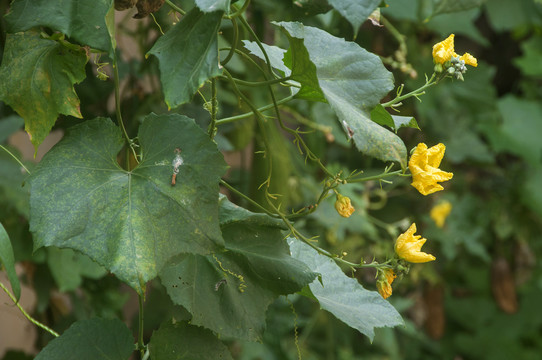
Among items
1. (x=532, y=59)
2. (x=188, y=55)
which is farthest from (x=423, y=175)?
(x=532, y=59)

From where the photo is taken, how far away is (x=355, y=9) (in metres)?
0.48

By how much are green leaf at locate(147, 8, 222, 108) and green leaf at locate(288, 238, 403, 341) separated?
0.24 m

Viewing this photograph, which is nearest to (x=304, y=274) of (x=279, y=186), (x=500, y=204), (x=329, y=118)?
(x=279, y=186)

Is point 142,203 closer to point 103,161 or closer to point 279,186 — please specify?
point 103,161

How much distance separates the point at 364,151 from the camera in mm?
460

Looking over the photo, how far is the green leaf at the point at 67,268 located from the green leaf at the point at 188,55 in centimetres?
68

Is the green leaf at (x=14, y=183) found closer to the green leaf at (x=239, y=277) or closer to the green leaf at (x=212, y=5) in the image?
the green leaf at (x=239, y=277)

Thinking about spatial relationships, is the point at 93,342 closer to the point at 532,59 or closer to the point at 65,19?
the point at 65,19

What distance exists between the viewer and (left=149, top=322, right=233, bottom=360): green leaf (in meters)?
Answer: 0.56

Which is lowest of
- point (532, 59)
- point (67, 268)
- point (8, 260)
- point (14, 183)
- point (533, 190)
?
point (533, 190)

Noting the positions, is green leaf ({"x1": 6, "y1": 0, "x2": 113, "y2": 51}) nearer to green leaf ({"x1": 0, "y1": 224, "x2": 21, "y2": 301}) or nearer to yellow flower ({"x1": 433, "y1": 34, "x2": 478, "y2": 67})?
green leaf ({"x1": 0, "y1": 224, "x2": 21, "y2": 301})

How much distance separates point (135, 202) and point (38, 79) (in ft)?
0.54

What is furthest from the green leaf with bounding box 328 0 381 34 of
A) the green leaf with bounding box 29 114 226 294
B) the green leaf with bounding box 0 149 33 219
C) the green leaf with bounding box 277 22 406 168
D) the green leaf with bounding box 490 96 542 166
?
the green leaf with bounding box 490 96 542 166

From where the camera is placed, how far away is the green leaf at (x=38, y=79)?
0.56m
